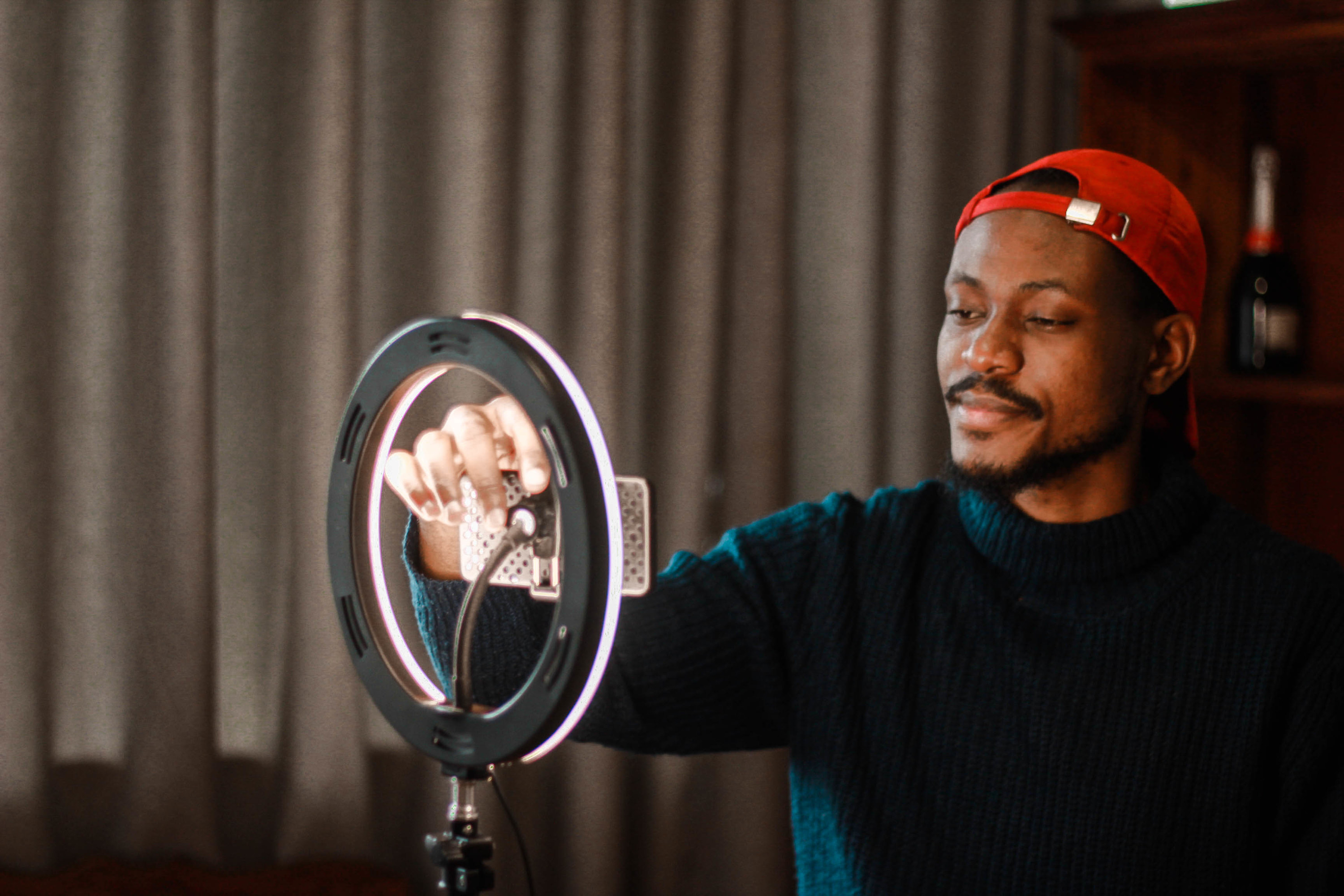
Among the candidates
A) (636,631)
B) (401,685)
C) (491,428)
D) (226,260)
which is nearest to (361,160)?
(226,260)

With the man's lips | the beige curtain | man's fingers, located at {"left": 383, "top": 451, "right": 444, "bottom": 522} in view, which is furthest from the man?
the beige curtain

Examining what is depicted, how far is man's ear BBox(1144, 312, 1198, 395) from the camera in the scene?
3.69 ft

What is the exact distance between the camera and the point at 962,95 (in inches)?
75.6

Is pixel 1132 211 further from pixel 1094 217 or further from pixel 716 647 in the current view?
pixel 716 647

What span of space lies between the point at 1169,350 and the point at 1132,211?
160mm

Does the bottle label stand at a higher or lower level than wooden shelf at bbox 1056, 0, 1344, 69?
lower

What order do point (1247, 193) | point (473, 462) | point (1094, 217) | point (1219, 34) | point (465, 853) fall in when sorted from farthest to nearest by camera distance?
point (1247, 193) → point (1219, 34) → point (1094, 217) → point (473, 462) → point (465, 853)

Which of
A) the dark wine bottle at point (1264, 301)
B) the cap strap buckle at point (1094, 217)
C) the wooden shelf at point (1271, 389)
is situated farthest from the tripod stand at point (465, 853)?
the dark wine bottle at point (1264, 301)

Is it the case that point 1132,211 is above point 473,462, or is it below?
above

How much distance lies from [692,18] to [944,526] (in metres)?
0.94

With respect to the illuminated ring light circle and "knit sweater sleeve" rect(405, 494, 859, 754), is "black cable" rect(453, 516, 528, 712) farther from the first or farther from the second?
"knit sweater sleeve" rect(405, 494, 859, 754)

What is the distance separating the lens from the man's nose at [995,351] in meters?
1.05

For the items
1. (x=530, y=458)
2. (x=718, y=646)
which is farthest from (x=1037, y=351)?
(x=530, y=458)

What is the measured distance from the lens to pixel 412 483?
2.57 feet
